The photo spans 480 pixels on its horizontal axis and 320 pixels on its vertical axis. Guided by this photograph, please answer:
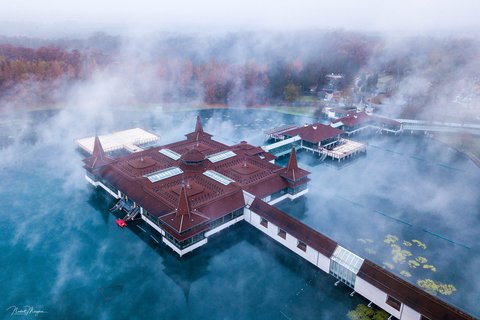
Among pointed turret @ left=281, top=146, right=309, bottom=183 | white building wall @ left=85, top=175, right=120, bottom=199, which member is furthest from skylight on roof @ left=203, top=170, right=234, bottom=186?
white building wall @ left=85, top=175, right=120, bottom=199

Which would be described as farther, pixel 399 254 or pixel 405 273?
pixel 399 254

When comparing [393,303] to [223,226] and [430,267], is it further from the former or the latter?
[223,226]

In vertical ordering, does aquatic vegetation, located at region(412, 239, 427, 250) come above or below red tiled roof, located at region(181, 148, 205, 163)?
below

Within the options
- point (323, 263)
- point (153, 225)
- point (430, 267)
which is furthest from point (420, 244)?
point (153, 225)

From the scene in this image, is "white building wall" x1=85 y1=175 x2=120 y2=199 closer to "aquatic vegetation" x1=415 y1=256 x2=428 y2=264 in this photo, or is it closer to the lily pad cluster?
the lily pad cluster

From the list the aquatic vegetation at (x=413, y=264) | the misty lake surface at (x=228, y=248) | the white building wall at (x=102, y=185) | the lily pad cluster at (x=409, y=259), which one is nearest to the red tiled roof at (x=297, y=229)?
the misty lake surface at (x=228, y=248)

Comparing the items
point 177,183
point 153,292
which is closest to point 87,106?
point 177,183
